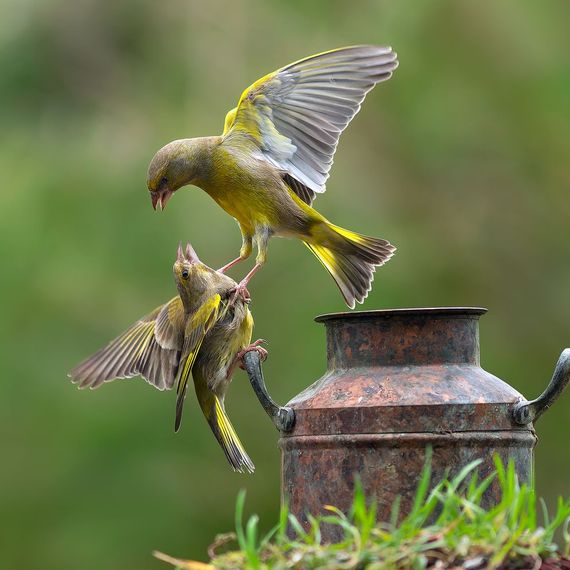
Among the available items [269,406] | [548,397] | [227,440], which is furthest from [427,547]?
[227,440]

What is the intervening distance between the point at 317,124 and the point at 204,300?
0.82 m

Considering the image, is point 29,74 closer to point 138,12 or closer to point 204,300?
point 138,12

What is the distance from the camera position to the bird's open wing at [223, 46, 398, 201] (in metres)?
4.58

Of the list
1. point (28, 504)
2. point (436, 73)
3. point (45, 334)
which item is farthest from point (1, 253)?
point (436, 73)

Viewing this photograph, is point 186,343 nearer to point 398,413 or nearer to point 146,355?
point 146,355

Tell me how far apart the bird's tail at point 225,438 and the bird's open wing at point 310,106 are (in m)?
0.96

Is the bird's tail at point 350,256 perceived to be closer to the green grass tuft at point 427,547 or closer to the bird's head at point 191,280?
the bird's head at point 191,280

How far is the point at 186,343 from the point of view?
4367mm

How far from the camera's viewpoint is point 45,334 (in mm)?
8844

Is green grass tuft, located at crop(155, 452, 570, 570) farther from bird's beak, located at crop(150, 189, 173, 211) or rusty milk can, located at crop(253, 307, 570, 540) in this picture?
bird's beak, located at crop(150, 189, 173, 211)

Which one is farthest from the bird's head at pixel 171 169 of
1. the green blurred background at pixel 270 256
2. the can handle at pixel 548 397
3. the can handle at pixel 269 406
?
the green blurred background at pixel 270 256

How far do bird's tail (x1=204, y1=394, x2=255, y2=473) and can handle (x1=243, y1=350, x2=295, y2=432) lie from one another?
3.30 feet

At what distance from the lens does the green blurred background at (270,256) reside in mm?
8484

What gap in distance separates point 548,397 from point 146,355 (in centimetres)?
174
